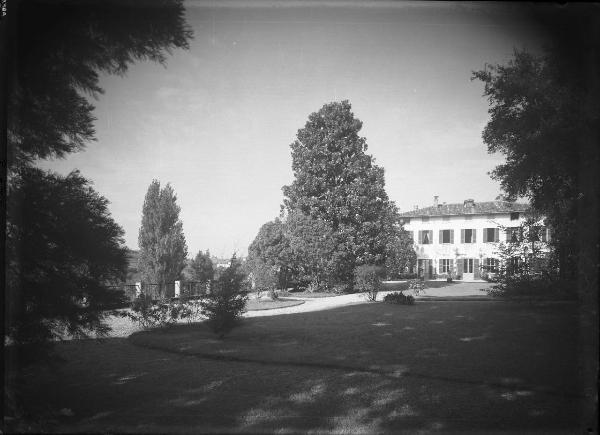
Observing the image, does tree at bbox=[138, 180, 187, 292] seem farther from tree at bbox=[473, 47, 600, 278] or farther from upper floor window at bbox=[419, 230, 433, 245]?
upper floor window at bbox=[419, 230, 433, 245]

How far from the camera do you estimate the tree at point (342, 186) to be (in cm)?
2453

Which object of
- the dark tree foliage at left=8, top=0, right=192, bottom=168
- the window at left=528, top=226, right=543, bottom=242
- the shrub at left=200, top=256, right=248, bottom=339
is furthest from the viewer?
the window at left=528, top=226, right=543, bottom=242

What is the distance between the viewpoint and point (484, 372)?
628 cm

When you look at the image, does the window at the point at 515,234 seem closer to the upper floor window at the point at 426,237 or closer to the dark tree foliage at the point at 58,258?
the dark tree foliage at the point at 58,258

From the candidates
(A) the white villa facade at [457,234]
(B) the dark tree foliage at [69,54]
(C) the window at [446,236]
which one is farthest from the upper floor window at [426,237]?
(B) the dark tree foliage at [69,54]

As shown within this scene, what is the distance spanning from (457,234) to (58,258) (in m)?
39.2

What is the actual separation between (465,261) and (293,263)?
2207 cm

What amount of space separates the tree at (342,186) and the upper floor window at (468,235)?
16480 millimetres

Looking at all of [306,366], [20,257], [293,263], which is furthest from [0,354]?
[293,263]

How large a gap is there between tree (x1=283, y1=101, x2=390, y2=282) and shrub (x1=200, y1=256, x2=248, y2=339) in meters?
15.0

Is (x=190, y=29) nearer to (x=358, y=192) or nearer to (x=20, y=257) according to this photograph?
(x=20, y=257)

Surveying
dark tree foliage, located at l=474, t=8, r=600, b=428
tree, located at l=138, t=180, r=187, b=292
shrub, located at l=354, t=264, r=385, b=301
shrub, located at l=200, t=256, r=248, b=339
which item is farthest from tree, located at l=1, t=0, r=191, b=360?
tree, located at l=138, t=180, r=187, b=292

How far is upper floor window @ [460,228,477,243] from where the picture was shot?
37.4 metres

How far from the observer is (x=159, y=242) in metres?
20.9
